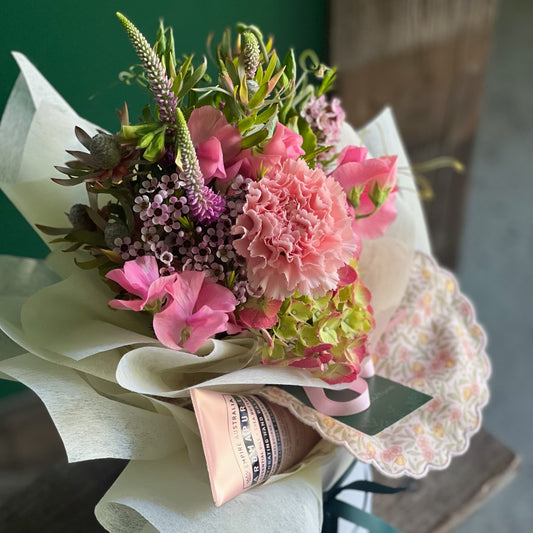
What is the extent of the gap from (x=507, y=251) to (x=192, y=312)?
1665 mm

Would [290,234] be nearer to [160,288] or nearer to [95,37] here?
[160,288]

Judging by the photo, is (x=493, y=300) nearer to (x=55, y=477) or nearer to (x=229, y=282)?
(x=55, y=477)

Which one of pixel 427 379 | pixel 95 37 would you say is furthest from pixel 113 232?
pixel 95 37

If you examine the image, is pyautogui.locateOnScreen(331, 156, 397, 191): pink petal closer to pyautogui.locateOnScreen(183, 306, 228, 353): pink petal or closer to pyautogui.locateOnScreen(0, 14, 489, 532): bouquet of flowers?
pyautogui.locateOnScreen(0, 14, 489, 532): bouquet of flowers

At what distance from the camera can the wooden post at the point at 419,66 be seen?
946 millimetres

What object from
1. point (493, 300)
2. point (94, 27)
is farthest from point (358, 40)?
point (493, 300)

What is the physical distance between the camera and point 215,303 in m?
0.42

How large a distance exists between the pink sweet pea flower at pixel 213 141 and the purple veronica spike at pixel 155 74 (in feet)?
0.06

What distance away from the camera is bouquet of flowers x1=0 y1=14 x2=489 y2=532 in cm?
42

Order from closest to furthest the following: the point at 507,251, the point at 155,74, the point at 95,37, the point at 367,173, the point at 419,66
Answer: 1. the point at 155,74
2. the point at 367,173
3. the point at 95,37
4. the point at 419,66
5. the point at 507,251

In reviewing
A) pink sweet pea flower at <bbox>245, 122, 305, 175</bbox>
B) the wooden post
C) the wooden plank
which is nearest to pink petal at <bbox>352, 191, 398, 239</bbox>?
pink sweet pea flower at <bbox>245, 122, 305, 175</bbox>

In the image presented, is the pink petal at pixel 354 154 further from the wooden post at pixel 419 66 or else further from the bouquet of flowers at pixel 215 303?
the wooden post at pixel 419 66

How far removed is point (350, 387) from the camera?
49 cm

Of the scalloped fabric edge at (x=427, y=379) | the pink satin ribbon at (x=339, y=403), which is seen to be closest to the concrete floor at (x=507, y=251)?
the scalloped fabric edge at (x=427, y=379)
